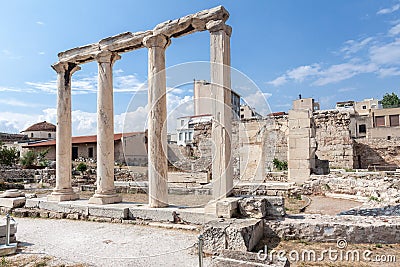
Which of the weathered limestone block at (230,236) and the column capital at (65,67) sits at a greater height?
the column capital at (65,67)

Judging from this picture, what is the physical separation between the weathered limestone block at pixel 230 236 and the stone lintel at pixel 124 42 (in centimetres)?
630

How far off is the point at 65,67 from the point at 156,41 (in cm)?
448

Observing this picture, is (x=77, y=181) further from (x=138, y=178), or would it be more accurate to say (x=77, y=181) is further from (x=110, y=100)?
(x=110, y=100)

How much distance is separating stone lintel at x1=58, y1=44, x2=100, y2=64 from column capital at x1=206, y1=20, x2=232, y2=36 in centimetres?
448

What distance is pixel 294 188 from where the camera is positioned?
14.8 m

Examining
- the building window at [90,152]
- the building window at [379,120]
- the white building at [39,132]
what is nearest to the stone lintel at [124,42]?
the building window at [90,152]

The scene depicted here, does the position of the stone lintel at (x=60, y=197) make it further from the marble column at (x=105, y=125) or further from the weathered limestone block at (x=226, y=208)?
the weathered limestone block at (x=226, y=208)

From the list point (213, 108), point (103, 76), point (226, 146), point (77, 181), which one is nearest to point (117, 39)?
point (103, 76)

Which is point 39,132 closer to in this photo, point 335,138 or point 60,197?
point 60,197

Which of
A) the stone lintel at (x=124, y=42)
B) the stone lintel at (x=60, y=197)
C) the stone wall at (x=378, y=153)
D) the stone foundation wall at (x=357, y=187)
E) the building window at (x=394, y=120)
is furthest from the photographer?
the building window at (x=394, y=120)

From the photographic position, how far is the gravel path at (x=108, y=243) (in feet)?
19.1

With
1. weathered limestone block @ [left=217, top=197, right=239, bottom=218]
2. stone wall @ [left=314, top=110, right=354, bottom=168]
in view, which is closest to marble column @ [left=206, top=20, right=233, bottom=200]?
weathered limestone block @ [left=217, top=197, right=239, bottom=218]

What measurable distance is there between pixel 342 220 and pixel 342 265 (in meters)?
1.68

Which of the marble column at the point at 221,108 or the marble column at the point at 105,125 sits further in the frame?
the marble column at the point at 105,125
